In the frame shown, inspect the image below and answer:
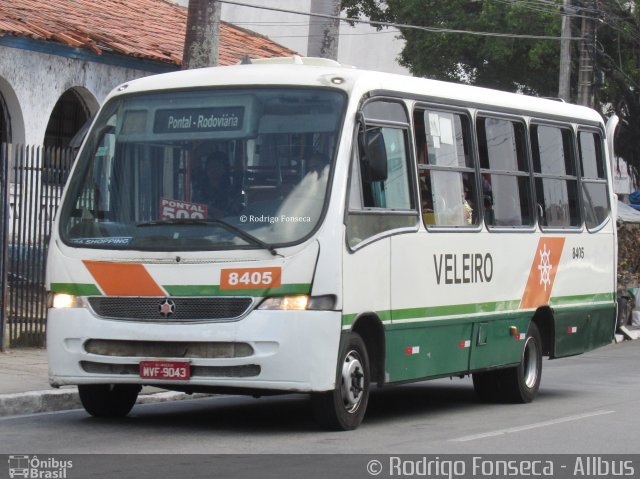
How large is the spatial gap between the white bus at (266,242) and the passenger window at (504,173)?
0.61 meters

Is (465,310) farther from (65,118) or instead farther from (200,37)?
(65,118)

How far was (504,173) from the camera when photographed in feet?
44.7

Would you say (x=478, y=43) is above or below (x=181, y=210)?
above

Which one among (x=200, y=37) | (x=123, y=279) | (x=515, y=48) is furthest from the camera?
(x=515, y=48)

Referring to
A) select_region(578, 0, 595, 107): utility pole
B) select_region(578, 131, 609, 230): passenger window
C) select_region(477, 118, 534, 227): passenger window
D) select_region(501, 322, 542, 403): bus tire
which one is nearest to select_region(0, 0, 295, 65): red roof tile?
select_region(578, 0, 595, 107): utility pole

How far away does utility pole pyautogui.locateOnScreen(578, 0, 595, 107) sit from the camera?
29.0m

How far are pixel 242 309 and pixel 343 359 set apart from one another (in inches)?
33.3

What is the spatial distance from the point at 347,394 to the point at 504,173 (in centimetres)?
371

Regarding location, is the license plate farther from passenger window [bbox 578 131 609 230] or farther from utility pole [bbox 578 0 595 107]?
utility pole [bbox 578 0 595 107]

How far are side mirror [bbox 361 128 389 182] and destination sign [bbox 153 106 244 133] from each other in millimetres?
957

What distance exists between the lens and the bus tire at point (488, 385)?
1408cm

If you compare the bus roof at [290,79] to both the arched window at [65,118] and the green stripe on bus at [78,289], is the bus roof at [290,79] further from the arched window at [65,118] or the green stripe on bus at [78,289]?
the arched window at [65,118]

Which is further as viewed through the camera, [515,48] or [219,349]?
[515,48]
